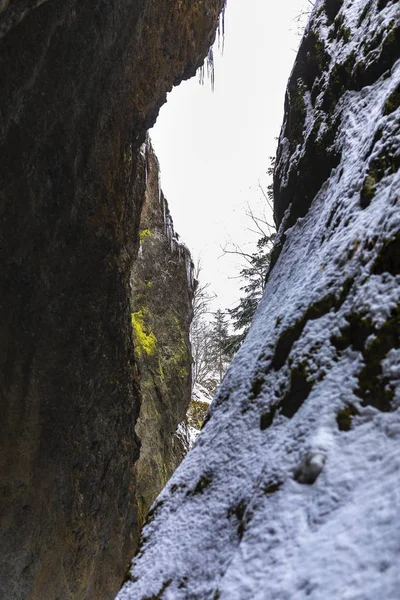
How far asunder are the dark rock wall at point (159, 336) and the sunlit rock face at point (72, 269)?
121 inches

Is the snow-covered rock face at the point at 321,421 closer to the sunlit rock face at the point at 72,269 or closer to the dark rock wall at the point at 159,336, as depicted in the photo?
the sunlit rock face at the point at 72,269

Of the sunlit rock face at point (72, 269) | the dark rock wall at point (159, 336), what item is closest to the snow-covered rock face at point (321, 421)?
the sunlit rock face at point (72, 269)

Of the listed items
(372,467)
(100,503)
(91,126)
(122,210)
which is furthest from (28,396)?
(372,467)

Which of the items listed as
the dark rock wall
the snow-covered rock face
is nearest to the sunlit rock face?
the dark rock wall

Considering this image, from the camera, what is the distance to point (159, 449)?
1166cm

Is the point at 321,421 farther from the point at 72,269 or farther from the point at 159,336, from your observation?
the point at 159,336

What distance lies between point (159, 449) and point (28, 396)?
6154mm

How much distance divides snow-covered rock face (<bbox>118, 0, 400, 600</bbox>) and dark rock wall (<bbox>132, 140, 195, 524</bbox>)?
349 inches

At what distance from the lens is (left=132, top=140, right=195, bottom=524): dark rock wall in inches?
451

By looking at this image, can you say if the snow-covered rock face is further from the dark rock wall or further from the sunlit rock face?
the dark rock wall

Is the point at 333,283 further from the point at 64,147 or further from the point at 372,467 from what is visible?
the point at 64,147

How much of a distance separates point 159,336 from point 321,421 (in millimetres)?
11098

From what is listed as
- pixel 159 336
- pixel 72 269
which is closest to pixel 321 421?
pixel 72 269

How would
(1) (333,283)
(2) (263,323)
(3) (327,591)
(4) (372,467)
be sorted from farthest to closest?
1. (2) (263,323)
2. (1) (333,283)
3. (4) (372,467)
4. (3) (327,591)
